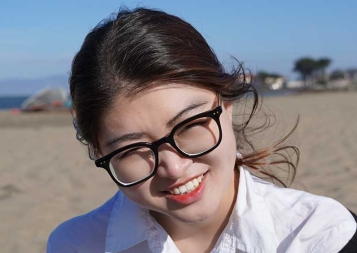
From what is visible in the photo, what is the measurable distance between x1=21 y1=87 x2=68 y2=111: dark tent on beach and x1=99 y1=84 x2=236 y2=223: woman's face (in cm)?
2582

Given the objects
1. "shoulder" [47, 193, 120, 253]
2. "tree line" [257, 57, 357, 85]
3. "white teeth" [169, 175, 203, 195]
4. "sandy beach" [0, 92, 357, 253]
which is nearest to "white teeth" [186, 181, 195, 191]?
"white teeth" [169, 175, 203, 195]

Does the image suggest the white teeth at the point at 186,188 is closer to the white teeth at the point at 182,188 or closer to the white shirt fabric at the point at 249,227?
the white teeth at the point at 182,188

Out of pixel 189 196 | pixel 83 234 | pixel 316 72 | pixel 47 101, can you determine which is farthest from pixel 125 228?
pixel 316 72

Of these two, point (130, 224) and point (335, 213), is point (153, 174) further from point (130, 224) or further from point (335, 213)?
point (335, 213)

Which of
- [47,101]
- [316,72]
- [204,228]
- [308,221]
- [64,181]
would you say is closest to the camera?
[308,221]

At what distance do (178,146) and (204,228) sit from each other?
1.13ft

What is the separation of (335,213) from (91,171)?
5.55 metres

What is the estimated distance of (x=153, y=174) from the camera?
155 centimetres

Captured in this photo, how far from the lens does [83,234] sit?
1.85m

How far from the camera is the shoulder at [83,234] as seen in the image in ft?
6.04

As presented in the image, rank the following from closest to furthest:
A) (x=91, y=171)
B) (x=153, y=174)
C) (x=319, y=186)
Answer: (x=153, y=174) < (x=319, y=186) < (x=91, y=171)

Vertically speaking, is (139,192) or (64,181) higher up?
(139,192)

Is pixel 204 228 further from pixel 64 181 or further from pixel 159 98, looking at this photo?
pixel 64 181

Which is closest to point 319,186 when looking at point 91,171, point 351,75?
point 91,171
